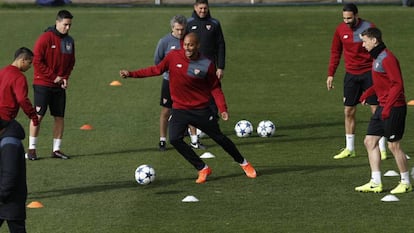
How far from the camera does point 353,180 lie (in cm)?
1781

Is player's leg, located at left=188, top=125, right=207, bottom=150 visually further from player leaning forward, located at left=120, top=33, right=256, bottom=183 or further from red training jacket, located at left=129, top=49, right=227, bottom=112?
red training jacket, located at left=129, top=49, right=227, bottom=112

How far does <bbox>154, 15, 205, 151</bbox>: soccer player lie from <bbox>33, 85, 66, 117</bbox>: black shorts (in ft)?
5.67

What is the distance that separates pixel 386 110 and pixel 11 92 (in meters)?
5.23

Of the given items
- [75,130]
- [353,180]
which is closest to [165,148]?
[75,130]

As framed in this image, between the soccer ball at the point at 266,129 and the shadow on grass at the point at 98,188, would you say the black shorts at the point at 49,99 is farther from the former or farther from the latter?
the soccer ball at the point at 266,129

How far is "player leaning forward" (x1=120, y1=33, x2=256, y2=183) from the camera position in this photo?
17.6 m

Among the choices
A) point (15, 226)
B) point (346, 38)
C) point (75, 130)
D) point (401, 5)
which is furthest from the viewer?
point (401, 5)

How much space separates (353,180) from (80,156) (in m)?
4.85

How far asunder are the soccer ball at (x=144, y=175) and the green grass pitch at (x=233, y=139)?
109 mm

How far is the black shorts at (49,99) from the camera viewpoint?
65.1ft

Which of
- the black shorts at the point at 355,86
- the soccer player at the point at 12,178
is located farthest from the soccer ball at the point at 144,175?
the soccer player at the point at 12,178

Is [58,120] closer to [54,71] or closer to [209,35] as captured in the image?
[54,71]

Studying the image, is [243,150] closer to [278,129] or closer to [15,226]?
[278,129]

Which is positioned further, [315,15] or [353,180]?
[315,15]
